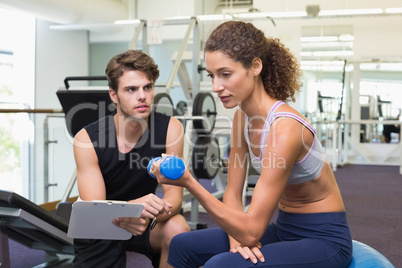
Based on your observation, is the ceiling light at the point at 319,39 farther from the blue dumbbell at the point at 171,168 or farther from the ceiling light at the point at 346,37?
the blue dumbbell at the point at 171,168

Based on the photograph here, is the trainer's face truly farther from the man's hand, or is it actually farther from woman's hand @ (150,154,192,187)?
woman's hand @ (150,154,192,187)

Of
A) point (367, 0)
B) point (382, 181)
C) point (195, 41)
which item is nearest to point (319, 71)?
point (367, 0)

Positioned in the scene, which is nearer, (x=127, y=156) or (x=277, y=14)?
(x=127, y=156)

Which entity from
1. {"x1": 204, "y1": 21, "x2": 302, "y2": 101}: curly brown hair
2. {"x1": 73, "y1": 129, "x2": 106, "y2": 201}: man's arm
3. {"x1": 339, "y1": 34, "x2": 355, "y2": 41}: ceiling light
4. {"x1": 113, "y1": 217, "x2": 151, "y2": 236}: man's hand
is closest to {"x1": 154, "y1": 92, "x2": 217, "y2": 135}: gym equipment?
{"x1": 73, "y1": 129, "x2": 106, "y2": 201}: man's arm

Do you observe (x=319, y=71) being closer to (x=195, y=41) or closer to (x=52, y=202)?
(x=195, y=41)

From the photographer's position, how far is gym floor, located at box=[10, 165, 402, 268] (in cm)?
286

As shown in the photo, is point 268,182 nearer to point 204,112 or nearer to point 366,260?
point 366,260

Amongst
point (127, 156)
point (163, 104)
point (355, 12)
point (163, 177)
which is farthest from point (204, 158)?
point (355, 12)

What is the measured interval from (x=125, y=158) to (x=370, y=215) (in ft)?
9.90

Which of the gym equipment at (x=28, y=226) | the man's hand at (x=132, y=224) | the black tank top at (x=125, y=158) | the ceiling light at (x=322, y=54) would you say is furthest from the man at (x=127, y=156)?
the ceiling light at (x=322, y=54)

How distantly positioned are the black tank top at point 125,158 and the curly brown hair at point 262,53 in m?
0.58

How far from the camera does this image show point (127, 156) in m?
1.80

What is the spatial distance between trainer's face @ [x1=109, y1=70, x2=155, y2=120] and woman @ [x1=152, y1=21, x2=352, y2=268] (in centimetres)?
49

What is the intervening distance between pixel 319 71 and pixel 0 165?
680 centimetres
